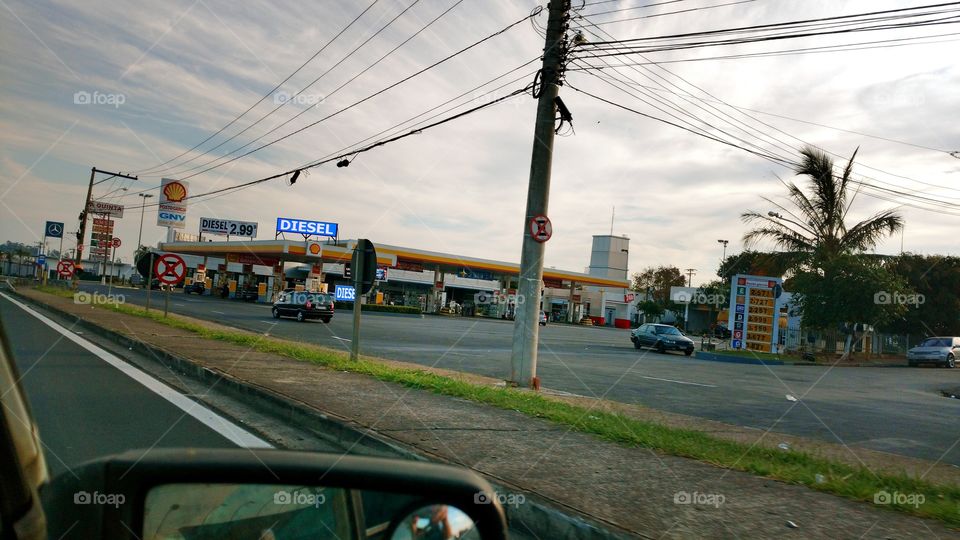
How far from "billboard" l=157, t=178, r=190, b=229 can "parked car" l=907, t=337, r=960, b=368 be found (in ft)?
126

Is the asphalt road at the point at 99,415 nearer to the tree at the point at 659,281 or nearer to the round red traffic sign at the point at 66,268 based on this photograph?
the round red traffic sign at the point at 66,268

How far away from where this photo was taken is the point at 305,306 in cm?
3250

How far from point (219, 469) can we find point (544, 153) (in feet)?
36.0

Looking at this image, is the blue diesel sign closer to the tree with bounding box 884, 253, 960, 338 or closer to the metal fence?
the metal fence

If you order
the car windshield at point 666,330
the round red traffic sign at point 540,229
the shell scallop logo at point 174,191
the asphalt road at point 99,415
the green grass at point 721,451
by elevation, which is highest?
the shell scallop logo at point 174,191

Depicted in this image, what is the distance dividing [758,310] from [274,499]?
35.6 meters

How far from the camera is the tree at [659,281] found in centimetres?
9375

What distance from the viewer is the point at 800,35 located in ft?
36.4

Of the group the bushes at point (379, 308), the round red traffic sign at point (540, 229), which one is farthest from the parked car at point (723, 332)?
the round red traffic sign at point (540, 229)

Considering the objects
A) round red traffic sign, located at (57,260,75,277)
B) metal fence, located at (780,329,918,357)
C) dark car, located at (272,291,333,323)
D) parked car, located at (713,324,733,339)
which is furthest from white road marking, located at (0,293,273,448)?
parked car, located at (713,324,733,339)

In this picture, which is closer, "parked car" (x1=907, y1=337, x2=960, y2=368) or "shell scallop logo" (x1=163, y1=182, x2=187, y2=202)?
"parked car" (x1=907, y1=337, x2=960, y2=368)

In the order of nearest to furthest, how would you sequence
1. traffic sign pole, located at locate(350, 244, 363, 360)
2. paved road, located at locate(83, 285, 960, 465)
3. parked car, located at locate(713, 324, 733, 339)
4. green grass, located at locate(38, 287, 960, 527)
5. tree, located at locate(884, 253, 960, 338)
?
1. green grass, located at locate(38, 287, 960, 527)
2. paved road, located at locate(83, 285, 960, 465)
3. traffic sign pole, located at locate(350, 244, 363, 360)
4. tree, located at locate(884, 253, 960, 338)
5. parked car, located at locate(713, 324, 733, 339)

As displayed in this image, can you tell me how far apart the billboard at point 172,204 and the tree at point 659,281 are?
6942cm

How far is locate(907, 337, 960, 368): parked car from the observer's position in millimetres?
33406
